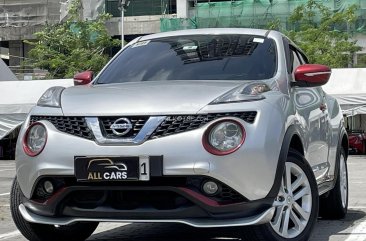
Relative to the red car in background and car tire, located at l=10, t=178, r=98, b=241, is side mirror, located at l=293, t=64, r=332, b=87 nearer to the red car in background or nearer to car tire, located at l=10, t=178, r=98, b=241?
car tire, located at l=10, t=178, r=98, b=241

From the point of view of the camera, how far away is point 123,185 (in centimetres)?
Answer: 439

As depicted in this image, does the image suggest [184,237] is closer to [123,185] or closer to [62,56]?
[123,185]

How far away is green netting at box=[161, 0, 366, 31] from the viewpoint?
48.4 metres

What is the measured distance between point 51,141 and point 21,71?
167 feet

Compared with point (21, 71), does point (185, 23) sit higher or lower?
higher

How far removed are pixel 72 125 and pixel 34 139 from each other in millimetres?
327

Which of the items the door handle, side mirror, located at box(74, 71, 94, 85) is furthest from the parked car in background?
the door handle

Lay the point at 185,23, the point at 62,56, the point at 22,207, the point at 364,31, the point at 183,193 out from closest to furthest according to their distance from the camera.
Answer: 1. the point at 183,193
2. the point at 22,207
3. the point at 62,56
4. the point at 364,31
5. the point at 185,23

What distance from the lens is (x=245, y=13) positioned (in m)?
51.2

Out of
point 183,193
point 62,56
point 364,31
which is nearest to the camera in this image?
point 183,193

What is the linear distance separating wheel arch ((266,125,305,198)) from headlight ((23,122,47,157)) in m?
1.55

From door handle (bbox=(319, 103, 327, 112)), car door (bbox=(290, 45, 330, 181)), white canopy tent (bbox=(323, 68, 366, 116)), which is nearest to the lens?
car door (bbox=(290, 45, 330, 181))

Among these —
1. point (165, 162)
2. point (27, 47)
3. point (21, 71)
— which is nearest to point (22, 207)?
point (165, 162)

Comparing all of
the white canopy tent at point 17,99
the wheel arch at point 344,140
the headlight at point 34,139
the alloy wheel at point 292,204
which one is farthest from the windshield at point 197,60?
the white canopy tent at point 17,99
